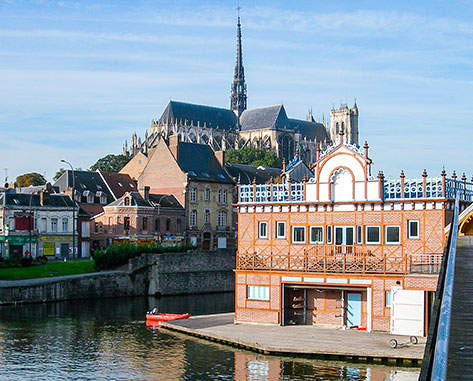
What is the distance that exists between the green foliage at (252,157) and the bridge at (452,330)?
117002mm

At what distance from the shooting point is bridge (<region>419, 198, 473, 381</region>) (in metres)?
8.56

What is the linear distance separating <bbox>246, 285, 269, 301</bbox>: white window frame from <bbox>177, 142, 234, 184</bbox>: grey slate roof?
145 ft

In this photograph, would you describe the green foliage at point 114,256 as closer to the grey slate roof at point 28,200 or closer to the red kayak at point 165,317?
the grey slate roof at point 28,200

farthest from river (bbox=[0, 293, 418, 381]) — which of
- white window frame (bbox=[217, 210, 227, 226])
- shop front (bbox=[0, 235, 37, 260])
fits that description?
white window frame (bbox=[217, 210, 227, 226])

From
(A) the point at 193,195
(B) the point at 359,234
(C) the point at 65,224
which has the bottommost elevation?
(B) the point at 359,234

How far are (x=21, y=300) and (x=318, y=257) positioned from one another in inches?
1011

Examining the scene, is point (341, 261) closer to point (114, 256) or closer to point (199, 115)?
point (114, 256)

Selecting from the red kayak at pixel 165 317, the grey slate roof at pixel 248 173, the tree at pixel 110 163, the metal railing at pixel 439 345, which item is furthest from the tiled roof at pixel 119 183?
the metal railing at pixel 439 345

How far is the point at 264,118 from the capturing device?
17250cm

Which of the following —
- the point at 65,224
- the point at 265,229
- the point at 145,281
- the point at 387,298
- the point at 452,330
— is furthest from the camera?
the point at 65,224

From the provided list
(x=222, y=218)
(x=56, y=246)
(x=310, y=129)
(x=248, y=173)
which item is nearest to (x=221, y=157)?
(x=248, y=173)

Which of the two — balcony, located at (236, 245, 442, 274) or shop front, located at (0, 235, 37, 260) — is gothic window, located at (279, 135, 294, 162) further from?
balcony, located at (236, 245, 442, 274)

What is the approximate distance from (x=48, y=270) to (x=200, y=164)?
29.1 metres

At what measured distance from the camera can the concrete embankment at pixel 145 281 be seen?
51.7 m
